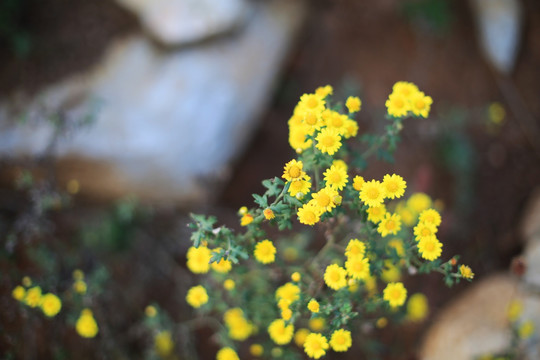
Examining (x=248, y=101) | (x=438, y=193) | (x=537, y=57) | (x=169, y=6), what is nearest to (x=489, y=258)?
(x=438, y=193)

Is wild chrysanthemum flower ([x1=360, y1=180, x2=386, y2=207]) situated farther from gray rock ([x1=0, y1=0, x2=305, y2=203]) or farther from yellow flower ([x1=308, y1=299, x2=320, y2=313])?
gray rock ([x1=0, y1=0, x2=305, y2=203])

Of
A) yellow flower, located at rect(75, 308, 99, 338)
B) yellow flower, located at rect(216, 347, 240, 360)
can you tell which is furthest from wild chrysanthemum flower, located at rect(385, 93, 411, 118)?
yellow flower, located at rect(75, 308, 99, 338)

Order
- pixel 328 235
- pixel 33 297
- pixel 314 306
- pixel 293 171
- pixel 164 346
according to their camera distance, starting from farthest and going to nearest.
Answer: pixel 164 346, pixel 33 297, pixel 328 235, pixel 314 306, pixel 293 171

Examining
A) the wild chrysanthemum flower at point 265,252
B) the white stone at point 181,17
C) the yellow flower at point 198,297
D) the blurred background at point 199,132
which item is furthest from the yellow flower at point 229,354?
the white stone at point 181,17

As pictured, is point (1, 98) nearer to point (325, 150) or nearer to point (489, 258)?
point (325, 150)

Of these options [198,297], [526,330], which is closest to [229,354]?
[198,297]

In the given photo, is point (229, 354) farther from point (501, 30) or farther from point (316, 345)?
point (501, 30)

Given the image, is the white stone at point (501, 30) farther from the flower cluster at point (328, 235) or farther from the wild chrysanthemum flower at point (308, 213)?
the wild chrysanthemum flower at point (308, 213)
